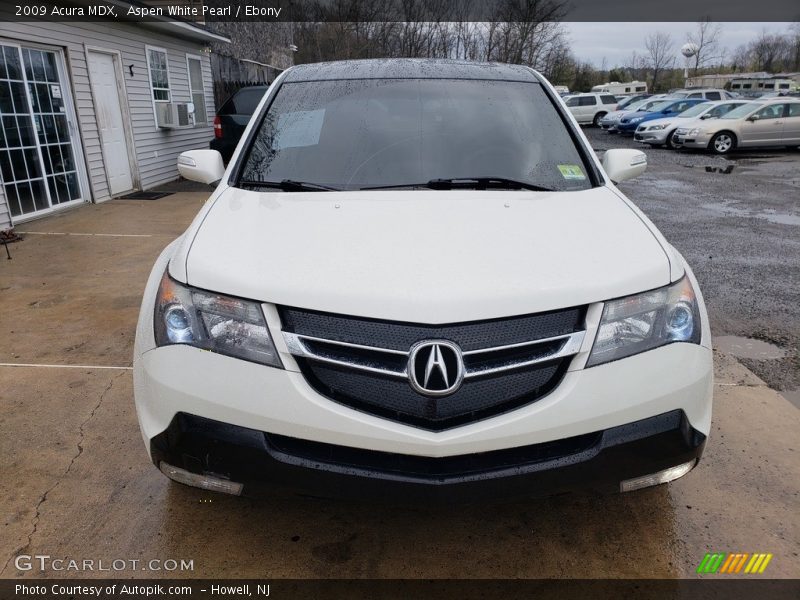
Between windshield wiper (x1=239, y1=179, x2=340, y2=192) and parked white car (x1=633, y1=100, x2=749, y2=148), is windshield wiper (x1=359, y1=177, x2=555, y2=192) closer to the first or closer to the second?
windshield wiper (x1=239, y1=179, x2=340, y2=192)

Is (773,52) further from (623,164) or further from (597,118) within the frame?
(623,164)

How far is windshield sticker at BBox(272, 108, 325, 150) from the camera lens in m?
2.86

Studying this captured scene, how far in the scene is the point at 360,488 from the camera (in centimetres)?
176

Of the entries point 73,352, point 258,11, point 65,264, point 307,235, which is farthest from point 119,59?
point 258,11

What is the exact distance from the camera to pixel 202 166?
3.16m

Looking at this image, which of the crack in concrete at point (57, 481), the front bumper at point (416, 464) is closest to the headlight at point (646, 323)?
the front bumper at point (416, 464)

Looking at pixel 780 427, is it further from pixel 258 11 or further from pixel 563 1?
pixel 563 1

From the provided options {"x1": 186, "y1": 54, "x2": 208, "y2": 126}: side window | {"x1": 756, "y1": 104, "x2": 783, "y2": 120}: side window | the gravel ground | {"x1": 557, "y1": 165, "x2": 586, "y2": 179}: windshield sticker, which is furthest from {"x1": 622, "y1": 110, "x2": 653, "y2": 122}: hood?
{"x1": 557, "y1": 165, "x2": 586, "y2": 179}: windshield sticker

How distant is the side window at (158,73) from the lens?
1138 cm

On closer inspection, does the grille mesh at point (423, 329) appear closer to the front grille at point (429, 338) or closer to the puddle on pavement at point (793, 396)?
the front grille at point (429, 338)

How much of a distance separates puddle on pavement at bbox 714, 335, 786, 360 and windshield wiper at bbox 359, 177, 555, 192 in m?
2.22

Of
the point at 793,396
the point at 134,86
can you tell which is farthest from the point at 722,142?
the point at 793,396

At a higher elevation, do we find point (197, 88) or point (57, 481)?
point (197, 88)

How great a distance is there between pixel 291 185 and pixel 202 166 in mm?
804
